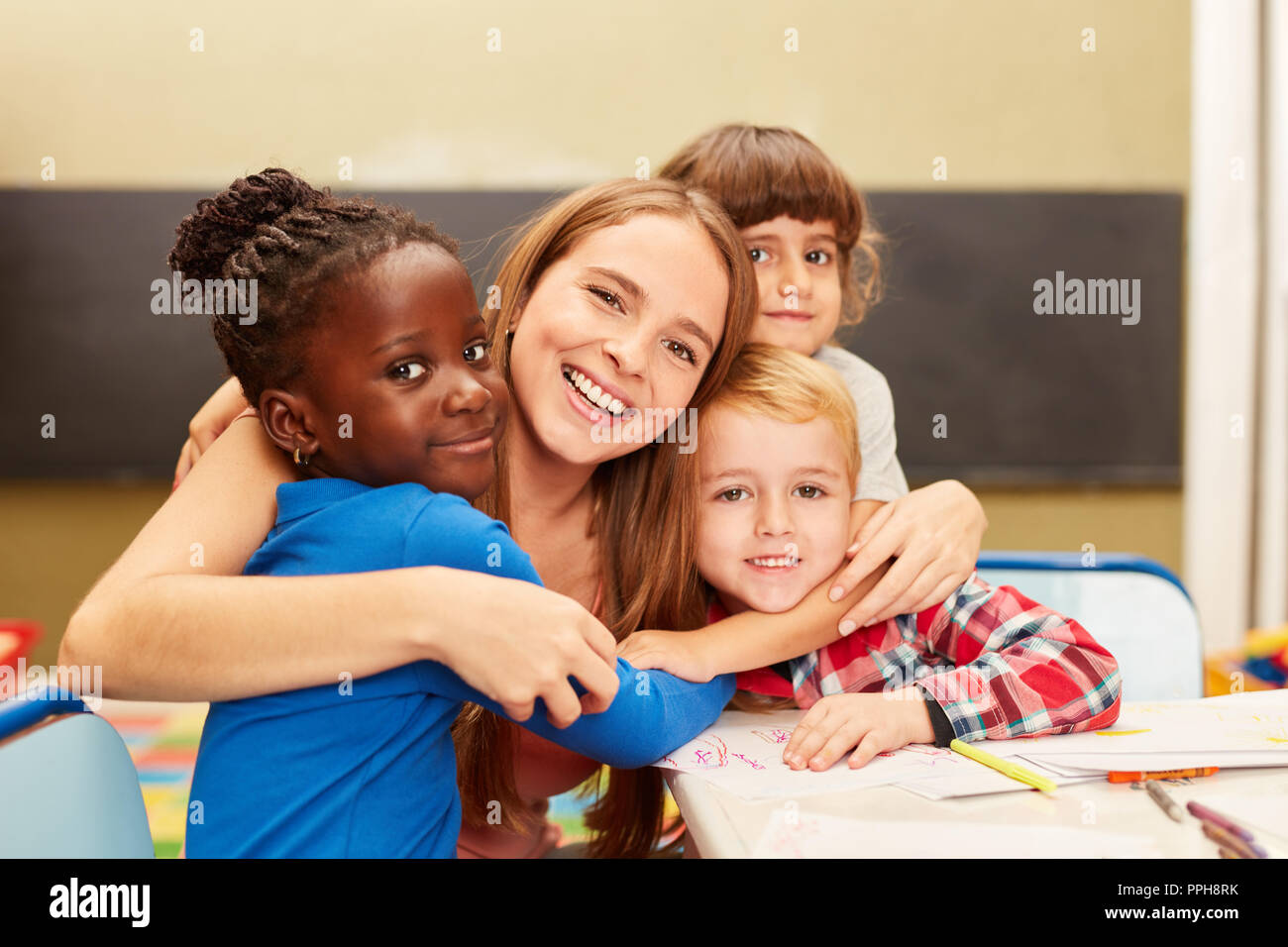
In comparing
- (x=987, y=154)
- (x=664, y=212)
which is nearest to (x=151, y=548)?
(x=664, y=212)

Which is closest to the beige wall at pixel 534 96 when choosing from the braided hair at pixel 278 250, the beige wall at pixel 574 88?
→ the beige wall at pixel 574 88

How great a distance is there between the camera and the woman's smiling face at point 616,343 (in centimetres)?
126

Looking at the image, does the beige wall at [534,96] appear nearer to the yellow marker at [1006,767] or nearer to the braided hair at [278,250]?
the braided hair at [278,250]

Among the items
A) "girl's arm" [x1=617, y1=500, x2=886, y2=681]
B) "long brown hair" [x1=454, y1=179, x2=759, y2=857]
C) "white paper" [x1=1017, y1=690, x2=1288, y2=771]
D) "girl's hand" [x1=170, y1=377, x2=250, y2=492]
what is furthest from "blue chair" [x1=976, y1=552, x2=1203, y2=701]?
"girl's hand" [x1=170, y1=377, x2=250, y2=492]

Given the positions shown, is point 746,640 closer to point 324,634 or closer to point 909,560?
point 909,560

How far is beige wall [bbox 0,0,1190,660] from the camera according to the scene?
3576 millimetres

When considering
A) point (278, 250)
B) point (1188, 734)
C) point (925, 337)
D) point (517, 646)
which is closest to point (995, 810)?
point (1188, 734)

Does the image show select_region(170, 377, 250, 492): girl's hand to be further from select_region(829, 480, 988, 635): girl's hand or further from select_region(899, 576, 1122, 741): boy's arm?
select_region(899, 576, 1122, 741): boy's arm

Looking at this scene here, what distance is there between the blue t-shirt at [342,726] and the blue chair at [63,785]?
0.11 metres

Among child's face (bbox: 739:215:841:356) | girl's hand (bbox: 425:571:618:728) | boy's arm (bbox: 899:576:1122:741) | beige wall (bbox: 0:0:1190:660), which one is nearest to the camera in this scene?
girl's hand (bbox: 425:571:618:728)

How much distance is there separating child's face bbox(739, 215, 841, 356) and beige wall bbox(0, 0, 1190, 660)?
2068 millimetres

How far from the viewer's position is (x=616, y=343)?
4.09 feet

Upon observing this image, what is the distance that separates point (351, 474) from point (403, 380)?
0.12m
